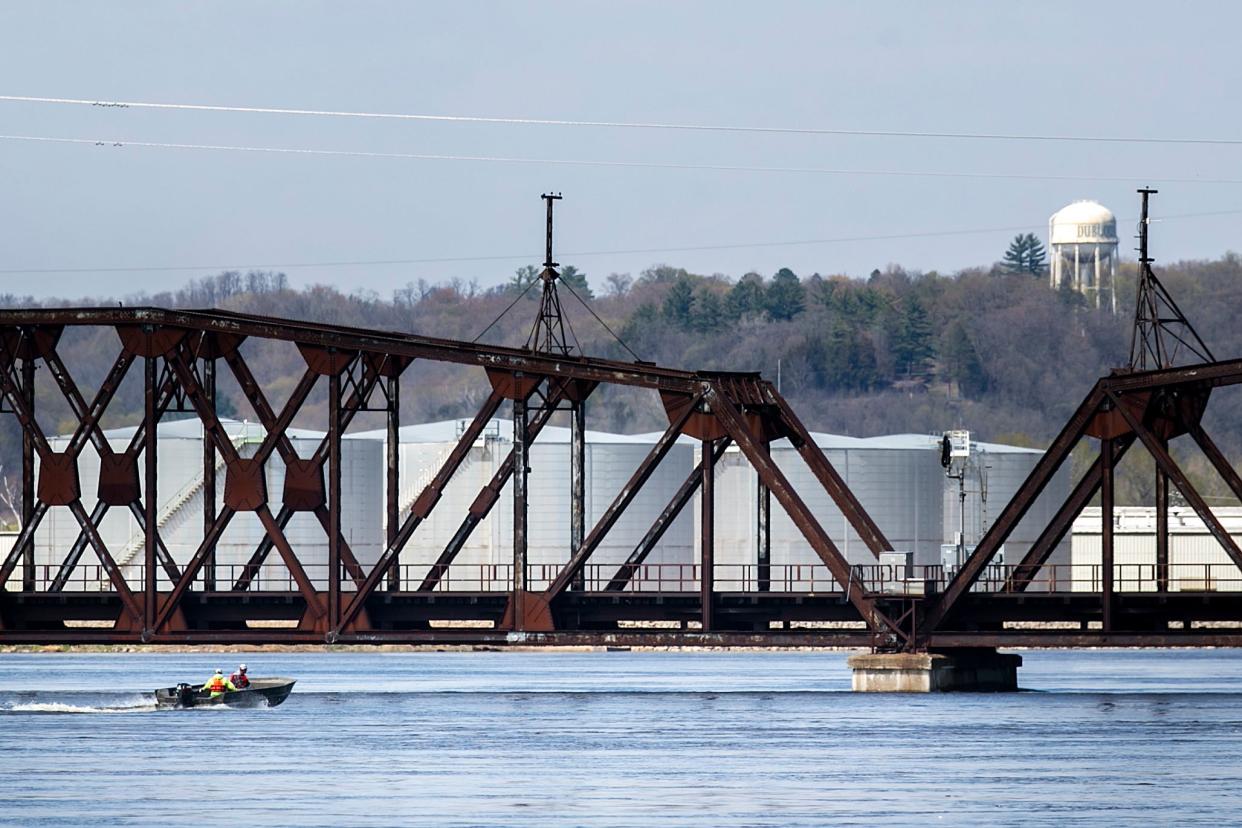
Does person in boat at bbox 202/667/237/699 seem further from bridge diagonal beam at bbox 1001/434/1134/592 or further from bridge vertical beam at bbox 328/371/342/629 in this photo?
bridge diagonal beam at bbox 1001/434/1134/592

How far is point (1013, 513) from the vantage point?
7362cm

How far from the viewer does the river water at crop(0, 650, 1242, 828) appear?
52969mm

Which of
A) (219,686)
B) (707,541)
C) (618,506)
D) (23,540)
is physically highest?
(618,506)

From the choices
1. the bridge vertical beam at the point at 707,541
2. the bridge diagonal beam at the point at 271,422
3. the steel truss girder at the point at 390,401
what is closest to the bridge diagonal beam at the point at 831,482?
the steel truss girder at the point at 390,401

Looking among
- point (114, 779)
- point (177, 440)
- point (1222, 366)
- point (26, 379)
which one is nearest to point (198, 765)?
point (114, 779)

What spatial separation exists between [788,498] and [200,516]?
196 ft

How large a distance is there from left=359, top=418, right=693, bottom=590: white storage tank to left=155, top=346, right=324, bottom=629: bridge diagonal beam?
153 ft

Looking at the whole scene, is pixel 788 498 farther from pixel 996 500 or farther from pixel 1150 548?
pixel 1150 548

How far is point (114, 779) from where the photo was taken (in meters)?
60.1

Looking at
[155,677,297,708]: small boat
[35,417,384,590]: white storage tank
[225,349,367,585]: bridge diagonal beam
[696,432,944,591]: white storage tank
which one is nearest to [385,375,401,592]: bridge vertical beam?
[225,349,367,585]: bridge diagonal beam

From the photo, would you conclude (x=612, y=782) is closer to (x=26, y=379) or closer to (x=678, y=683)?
(x=26, y=379)

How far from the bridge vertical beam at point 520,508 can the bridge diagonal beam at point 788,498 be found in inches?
226

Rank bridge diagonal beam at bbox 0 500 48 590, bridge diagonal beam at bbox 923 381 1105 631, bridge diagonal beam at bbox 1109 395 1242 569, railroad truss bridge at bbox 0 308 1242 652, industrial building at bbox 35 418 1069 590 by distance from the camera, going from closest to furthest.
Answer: bridge diagonal beam at bbox 1109 395 1242 569 → bridge diagonal beam at bbox 923 381 1105 631 → railroad truss bridge at bbox 0 308 1242 652 → bridge diagonal beam at bbox 0 500 48 590 → industrial building at bbox 35 418 1069 590

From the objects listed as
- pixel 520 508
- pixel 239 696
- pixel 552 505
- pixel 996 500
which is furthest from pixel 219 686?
pixel 996 500
